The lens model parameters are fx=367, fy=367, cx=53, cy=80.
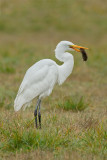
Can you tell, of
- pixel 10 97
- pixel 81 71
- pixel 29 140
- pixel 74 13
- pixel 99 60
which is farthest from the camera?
pixel 74 13

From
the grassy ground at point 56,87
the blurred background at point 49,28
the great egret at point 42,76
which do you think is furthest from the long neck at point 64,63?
the blurred background at point 49,28

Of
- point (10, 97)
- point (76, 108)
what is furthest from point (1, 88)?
point (76, 108)

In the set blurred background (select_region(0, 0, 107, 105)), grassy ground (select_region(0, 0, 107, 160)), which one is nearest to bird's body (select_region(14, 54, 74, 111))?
grassy ground (select_region(0, 0, 107, 160))

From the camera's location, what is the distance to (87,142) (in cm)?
442

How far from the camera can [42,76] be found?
5809 millimetres

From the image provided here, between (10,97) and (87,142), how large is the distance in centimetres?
425

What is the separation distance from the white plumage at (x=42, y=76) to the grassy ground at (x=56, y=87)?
35 cm

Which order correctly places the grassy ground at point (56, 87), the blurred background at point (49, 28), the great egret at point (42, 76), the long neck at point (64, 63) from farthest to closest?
the blurred background at point (49, 28) → the long neck at point (64, 63) → the great egret at point (42, 76) → the grassy ground at point (56, 87)

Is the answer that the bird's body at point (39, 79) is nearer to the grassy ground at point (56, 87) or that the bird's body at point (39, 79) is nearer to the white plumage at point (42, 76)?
the white plumage at point (42, 76)

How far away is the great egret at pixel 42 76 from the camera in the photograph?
19.0ft

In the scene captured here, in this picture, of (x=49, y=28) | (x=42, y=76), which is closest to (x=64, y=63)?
(x=42, y=76)

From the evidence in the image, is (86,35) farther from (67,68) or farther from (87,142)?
(87,142)

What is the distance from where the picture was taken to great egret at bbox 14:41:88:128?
578 centimetres

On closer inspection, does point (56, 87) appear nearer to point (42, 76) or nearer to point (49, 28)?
point (42, 76)
